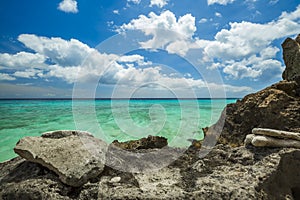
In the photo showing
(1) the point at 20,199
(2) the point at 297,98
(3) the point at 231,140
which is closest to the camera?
(1) the point at 20,199

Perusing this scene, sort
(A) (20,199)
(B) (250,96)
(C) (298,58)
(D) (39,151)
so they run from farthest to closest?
(C) (298,58)
(B) (250,96)
(D) (39,151)
(A) (20,199)

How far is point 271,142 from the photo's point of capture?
3.59 metres

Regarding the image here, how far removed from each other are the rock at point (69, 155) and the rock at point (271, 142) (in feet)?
9.49

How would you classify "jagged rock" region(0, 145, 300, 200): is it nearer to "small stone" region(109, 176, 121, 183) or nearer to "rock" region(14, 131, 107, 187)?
"small stone" region(109, 176, 121, 183)

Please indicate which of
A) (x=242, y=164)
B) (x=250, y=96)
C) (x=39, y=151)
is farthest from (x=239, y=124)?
(x=39, y=151)

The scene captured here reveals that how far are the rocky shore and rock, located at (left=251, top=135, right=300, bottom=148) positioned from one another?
2cm

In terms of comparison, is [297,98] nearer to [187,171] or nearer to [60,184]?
[187,171]

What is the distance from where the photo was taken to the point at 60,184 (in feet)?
9.87

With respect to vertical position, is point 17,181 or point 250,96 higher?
point 250,96

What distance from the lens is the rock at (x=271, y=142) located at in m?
3.50

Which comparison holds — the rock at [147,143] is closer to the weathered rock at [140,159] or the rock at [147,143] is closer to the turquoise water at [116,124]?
the weathered rock at [140,159]

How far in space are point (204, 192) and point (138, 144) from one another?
257cm

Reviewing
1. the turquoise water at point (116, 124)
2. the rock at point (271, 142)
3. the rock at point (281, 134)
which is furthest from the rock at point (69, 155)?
the rock at point (281, 134)

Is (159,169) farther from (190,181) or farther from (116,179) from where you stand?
(116,179)
